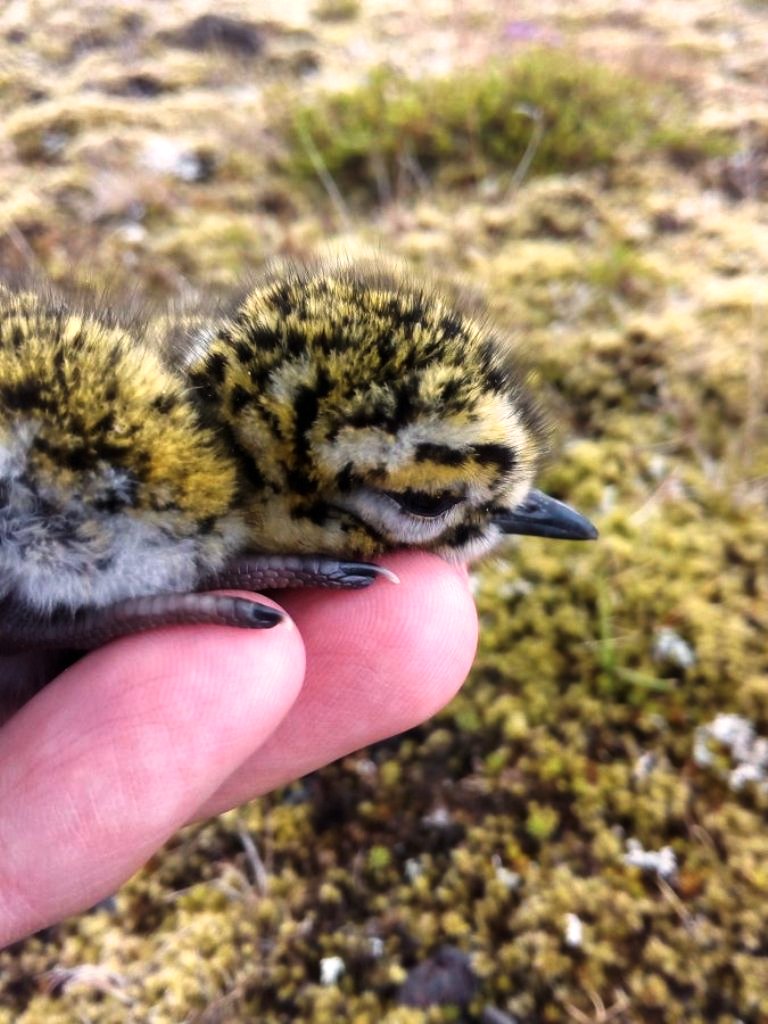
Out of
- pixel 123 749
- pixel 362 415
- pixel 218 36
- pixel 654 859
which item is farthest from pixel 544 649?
pixel 218 36

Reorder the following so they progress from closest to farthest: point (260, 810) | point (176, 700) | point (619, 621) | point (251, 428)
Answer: point (176, 700)
point (251, 428)
point (260, 810)
point (619, 621)

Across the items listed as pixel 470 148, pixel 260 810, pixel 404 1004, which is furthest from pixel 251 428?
pixel 470 148

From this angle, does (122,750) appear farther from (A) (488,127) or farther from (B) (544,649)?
(A) (488,127)

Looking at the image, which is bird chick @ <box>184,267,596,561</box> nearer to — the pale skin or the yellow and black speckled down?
the yellow and black speckled down

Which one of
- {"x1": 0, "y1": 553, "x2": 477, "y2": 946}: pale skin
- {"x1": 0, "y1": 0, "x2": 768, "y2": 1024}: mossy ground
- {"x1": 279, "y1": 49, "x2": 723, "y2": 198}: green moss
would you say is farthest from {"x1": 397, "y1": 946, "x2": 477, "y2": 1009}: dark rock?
{"x1": 279, "y1": 49, "x2": 723, "y2": 198}: green moss

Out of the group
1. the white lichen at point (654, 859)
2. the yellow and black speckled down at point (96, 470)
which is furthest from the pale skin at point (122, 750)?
the white lichen at point (654, 859)

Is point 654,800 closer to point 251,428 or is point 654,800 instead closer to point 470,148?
point 251,428

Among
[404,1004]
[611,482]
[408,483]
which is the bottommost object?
[404,1004]

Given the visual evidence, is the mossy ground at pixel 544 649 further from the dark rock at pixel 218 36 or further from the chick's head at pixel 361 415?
the dark rock at pixel 218 36
